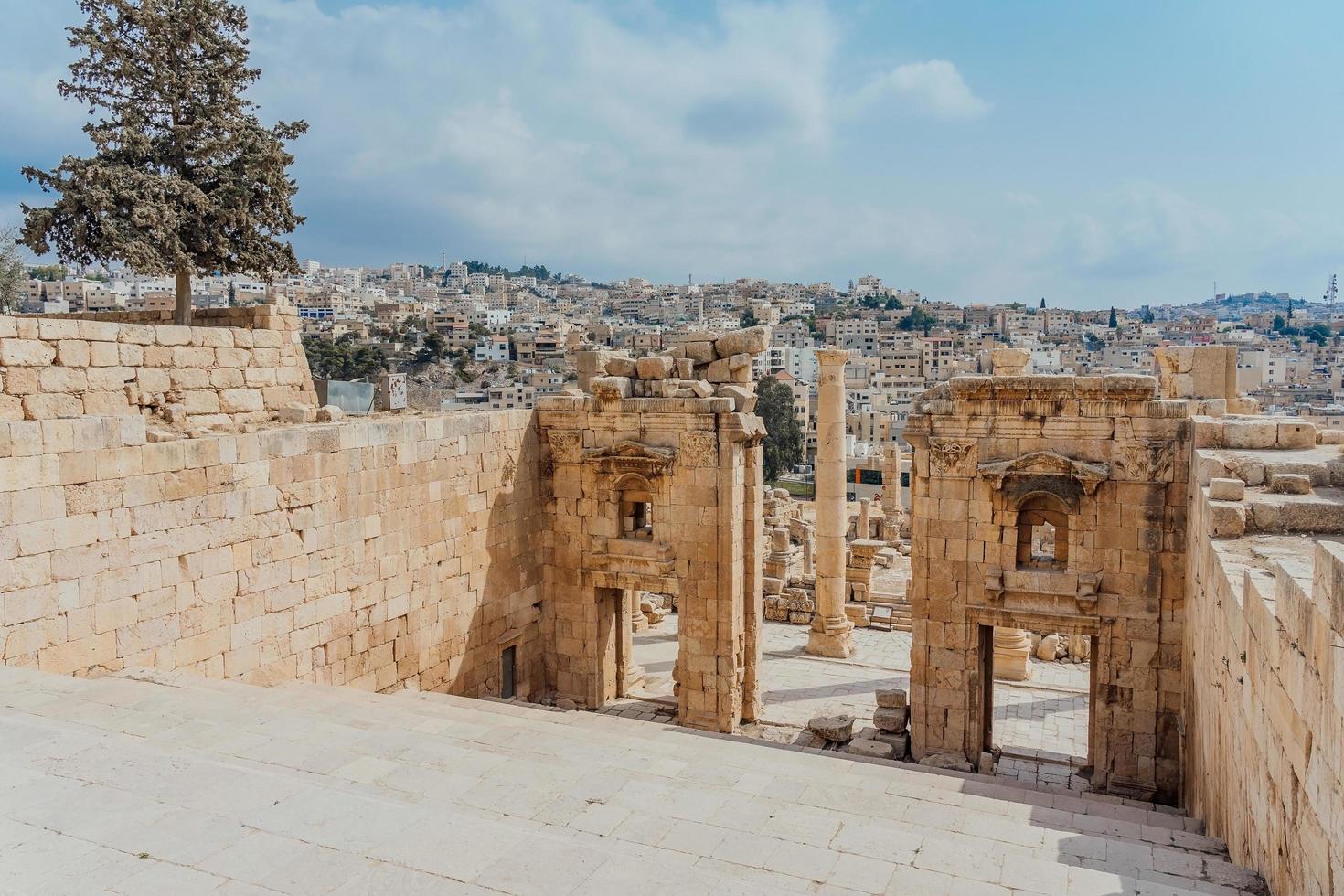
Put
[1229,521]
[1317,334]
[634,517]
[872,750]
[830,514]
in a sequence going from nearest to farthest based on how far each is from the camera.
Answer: [1229,521], [872,750], [634,517], [830,514], [1317,334]

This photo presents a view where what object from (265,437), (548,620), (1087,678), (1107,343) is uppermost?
(1107,343)

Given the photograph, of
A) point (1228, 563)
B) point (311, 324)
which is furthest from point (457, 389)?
point (1228, 563)

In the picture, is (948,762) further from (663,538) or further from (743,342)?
(743,342)

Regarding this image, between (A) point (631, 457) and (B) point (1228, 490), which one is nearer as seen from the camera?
(B) point (1228, 490)

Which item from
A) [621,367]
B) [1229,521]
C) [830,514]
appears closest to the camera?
[1229,521]

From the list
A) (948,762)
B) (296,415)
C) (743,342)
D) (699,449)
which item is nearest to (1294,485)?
(948,762)

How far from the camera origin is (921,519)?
11648mm

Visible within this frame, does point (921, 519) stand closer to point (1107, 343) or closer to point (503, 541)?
point (503, 541)

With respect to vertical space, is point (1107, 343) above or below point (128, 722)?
above

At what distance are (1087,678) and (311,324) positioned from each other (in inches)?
3546

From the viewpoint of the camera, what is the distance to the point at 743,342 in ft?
43.4

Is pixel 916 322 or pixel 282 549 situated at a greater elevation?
pixel 916 322

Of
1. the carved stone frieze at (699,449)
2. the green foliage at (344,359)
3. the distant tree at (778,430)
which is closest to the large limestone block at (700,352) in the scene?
the carved stone frieze at (699,449)

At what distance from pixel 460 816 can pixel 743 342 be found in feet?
31.5
